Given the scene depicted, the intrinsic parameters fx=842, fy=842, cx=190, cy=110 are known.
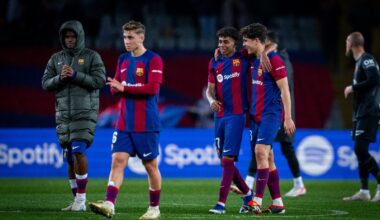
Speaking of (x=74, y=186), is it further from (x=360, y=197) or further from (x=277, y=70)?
(x=360, y=197)

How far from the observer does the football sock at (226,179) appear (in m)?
10.0

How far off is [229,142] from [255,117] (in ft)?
1.46

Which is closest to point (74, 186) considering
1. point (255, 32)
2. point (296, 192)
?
point (255, 32)

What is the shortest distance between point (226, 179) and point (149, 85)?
171 centimetres

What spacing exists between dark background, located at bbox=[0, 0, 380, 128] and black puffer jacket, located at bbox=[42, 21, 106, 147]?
34.8 ft

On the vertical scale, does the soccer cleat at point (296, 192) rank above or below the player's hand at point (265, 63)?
below

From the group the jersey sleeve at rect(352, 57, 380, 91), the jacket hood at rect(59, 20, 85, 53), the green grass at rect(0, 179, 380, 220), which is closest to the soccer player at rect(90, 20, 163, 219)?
the green grass at rect(0, 179, 380, 220)

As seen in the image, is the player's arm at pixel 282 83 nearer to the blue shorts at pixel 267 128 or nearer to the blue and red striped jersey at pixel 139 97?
the blue shorts at pixel 267 128

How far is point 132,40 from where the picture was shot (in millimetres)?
9156

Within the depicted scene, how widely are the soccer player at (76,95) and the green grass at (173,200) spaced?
1.99 feet

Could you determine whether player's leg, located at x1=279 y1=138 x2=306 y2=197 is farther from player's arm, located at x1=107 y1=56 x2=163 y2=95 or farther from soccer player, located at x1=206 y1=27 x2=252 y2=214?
player's arm, located at x1=107 y1=56 x2=163 y2=95

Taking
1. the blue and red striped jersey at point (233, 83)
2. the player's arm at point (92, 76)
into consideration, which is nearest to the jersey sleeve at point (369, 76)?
the blue and red striped jersey at point (233, 83)

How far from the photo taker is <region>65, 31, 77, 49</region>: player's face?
34.7 feet

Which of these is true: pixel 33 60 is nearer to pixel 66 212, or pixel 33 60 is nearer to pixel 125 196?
pixel 125 196
